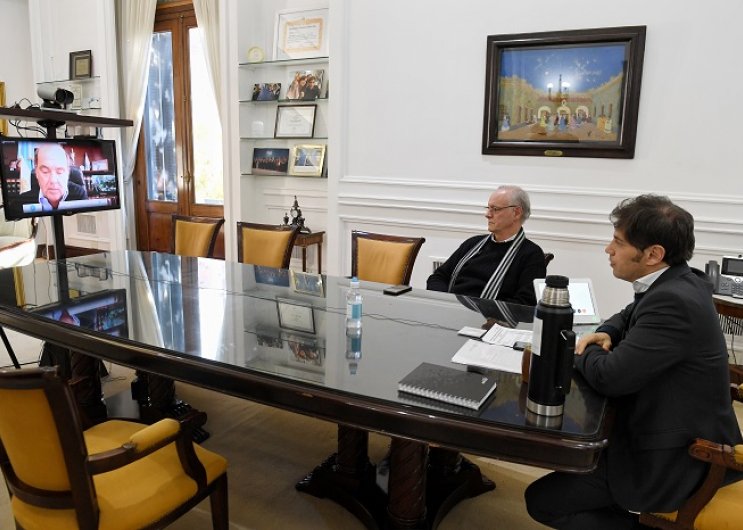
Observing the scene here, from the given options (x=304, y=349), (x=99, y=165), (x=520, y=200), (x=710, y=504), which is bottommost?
(x=710, y=504)

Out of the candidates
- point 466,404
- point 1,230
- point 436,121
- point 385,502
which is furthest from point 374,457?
point 1,230

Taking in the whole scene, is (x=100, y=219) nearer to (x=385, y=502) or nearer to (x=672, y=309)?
(x=385, y=502)

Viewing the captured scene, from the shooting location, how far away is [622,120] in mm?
3471

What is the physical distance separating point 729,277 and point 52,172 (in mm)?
3945

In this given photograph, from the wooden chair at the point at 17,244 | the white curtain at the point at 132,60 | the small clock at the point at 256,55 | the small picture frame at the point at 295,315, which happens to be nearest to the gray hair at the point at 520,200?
the small picture frame at the point at 295,315

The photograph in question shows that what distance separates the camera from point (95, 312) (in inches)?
80.6

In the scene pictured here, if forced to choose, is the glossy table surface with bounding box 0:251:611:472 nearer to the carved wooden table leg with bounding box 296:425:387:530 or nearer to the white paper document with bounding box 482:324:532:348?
the white paper document with bounding box 482:324:532:348

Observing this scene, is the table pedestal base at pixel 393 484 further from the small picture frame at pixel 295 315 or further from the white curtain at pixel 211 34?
the white curtain at pixel 211 34

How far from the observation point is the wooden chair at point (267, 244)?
3367mm

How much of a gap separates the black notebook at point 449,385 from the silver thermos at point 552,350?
5.2 inches

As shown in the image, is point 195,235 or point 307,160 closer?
point 195,235

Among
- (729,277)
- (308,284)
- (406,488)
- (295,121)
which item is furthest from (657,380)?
(295,121)

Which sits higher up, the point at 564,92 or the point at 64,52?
the point at 64,52

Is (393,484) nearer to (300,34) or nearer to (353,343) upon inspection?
(353,343)
